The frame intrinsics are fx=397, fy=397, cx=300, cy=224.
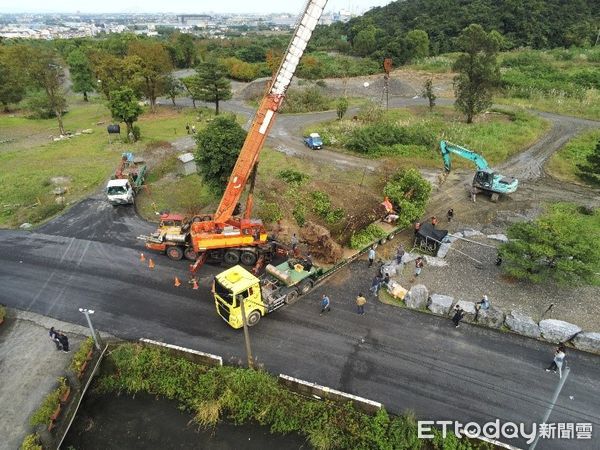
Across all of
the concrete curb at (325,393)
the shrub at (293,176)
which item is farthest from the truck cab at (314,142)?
the concrete curb at (325,393)

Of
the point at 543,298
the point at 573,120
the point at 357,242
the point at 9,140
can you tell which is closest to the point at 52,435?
the point at 357,242

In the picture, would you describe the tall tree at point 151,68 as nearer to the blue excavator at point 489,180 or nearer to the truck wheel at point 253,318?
the blue excavator at point 489,180

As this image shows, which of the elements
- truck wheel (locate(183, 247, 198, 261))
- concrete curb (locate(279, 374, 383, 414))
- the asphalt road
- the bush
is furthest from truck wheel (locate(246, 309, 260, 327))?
the bush

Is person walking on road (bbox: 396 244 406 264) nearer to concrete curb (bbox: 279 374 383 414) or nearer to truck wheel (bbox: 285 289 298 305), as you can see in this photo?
truck wheel (bbox: 285 289 298 305)

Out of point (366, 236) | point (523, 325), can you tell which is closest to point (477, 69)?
point (366, 236)

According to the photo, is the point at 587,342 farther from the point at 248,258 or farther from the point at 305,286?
the point at 248,258

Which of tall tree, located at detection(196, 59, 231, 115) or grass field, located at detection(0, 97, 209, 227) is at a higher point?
tall tree, located at detection(196, 59, 231, 115)

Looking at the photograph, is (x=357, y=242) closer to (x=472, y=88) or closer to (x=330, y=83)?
(x=472, y=88)
